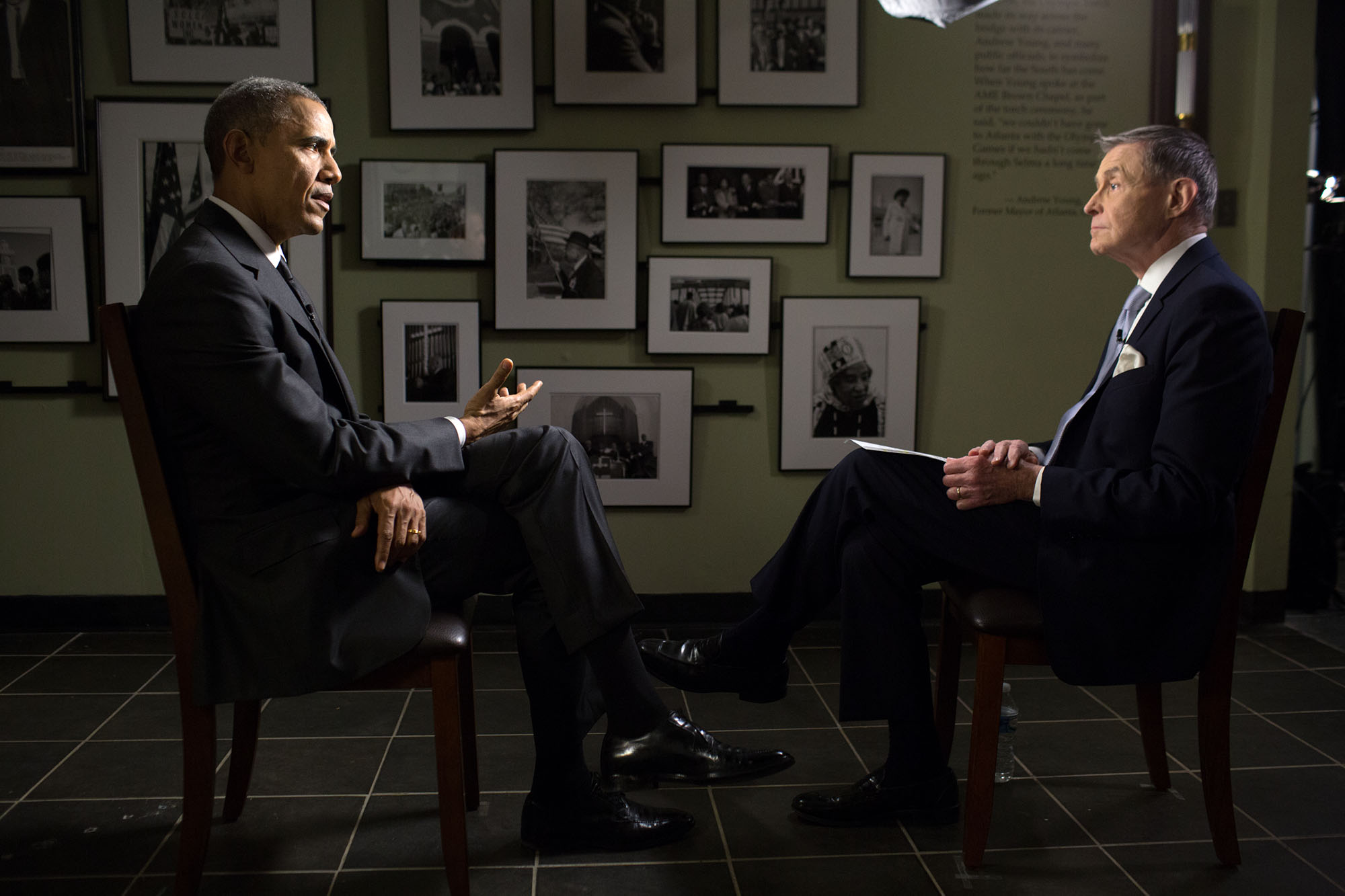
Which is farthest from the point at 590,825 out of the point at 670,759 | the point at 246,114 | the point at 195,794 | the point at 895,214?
the point at 895,214

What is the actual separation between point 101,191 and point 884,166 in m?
2.53

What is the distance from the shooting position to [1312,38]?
3457 millimetres

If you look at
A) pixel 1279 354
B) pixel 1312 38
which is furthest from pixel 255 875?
pixel 1312 38

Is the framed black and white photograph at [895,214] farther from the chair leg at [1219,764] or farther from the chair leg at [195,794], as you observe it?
the chair leg at [195,794]

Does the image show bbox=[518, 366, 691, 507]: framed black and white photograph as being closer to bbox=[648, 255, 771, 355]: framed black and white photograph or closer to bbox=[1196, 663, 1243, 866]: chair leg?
bbox=[648, 255, 771, 355]: framed black and white photograph

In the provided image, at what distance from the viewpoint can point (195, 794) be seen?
5.92ft

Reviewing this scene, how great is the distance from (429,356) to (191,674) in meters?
1.83

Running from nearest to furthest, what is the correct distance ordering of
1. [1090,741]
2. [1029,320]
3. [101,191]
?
[1090,741] < [101,191] < [1029,320]

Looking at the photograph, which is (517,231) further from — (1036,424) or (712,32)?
(1036,424)

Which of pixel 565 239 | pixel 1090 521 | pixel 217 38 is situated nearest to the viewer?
pixel 1090 521

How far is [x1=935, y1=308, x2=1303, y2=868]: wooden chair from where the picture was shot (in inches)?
75.0

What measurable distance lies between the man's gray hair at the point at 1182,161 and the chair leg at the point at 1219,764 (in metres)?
0.90

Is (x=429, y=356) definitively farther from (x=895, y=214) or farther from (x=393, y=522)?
(x=393, y=522)

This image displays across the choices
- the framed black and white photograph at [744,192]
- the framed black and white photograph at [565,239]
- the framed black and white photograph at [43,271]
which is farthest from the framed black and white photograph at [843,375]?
the framed black and white photograph at [43,271]
